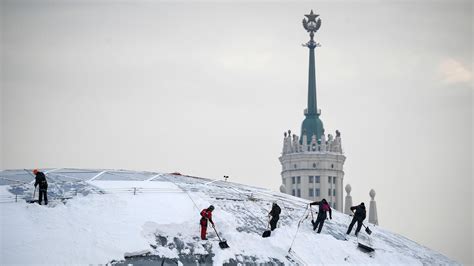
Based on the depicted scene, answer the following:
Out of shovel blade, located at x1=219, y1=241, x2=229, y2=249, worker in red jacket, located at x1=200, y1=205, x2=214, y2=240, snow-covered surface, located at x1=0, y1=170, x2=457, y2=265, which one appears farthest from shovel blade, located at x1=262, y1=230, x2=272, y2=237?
worker in red jacket, located at x1=200, y1=205, x2=214, y2=240

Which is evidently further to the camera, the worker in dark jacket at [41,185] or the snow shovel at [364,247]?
the snow shovel at [364,247]

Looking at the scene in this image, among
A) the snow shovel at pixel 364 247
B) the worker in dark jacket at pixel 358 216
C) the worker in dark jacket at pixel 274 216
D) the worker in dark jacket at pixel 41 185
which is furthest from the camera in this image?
the worker in dark jacket at pixel 358 216

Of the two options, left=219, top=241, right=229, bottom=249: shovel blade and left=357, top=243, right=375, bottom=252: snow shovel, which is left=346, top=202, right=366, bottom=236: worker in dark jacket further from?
left=219, top=241, right=229, bottom=249: shovel blade

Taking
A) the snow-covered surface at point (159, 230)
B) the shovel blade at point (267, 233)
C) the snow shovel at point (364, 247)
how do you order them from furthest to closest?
the snow shovel at point (364, 247) → the shovel blade at point (267, 233) → the snow-covered surface at point (159, 230)

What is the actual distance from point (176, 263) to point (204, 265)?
1111 mm

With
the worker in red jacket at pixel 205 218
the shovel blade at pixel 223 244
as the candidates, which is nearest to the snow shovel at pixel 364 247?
the shovel blade at pixel 223 244

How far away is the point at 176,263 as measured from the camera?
126ft

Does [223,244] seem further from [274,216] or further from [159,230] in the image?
[274,216]

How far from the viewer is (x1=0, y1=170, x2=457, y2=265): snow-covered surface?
3850 centimetres

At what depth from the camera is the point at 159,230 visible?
1596 inches

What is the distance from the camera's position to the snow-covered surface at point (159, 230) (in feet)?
126

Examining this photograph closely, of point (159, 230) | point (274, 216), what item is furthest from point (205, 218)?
point (274, 216)

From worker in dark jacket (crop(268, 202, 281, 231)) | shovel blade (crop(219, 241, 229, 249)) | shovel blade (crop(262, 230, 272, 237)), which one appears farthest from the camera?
worker in dark jacket (crop(268, 202, 281, 231))

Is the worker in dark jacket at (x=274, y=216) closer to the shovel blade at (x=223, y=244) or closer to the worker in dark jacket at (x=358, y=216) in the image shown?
the shovel blade at (x=223, y=244)
